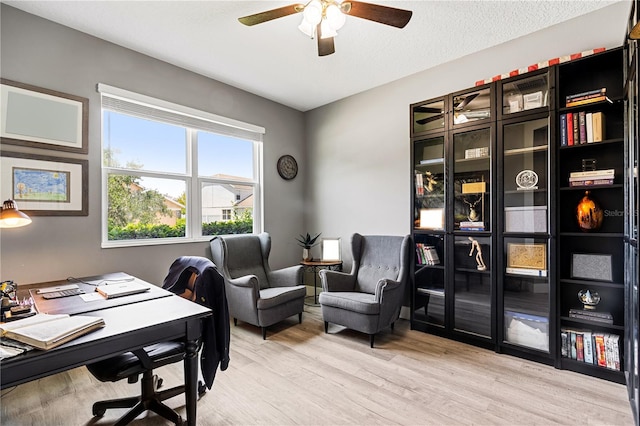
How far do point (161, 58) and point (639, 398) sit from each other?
450cm

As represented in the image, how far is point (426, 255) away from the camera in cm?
320

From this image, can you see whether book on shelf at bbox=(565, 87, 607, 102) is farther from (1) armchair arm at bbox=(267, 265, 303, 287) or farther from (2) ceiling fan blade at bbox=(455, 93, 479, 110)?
(1) armchair arm at bbox=(267, 265, 303, 287)

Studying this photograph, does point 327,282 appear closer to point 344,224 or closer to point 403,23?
point 344,224

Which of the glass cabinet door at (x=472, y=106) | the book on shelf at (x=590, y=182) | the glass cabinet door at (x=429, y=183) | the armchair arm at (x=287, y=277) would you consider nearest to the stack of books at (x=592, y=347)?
the book on shelf at (x=590, y=182)

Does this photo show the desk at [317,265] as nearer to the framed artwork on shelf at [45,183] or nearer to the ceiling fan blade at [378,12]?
the framed artwork on shelf at [45,183]

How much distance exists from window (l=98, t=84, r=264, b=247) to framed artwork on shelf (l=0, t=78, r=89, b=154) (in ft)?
0.70

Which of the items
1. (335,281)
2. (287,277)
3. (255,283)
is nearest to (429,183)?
(335,281)

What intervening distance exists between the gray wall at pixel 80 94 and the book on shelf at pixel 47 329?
1439 mm

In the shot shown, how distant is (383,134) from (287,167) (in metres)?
1.48

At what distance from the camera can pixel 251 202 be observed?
4.20 m

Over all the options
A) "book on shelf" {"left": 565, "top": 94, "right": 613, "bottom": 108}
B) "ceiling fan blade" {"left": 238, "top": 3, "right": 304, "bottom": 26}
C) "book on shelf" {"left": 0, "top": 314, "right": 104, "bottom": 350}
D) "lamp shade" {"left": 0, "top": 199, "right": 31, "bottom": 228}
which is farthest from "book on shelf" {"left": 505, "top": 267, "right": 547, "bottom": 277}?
"lamp shade" {"left": 0, "top": 199, "right": 31, "bottom": 228}

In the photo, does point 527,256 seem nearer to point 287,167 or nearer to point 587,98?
point 587,98

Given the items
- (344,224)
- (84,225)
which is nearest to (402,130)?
(344,224)

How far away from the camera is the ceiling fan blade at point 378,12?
1801 millimetres
